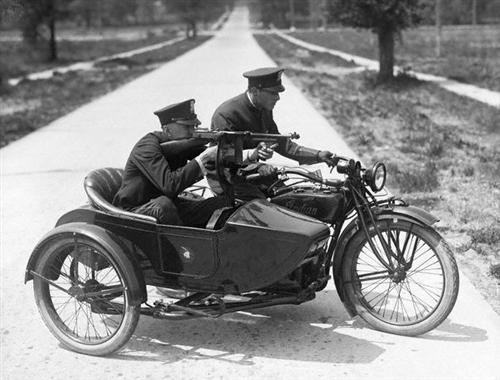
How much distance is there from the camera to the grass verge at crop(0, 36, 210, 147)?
1542 cm

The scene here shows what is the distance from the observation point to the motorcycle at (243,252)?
4305 mm

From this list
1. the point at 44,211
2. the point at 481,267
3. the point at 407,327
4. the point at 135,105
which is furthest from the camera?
the point at 135,105

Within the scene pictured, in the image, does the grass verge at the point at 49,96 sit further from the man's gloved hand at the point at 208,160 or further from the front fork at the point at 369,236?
the front fork at the point at 369,236

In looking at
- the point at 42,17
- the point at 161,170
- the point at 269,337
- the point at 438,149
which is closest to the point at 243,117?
the point at 161,170

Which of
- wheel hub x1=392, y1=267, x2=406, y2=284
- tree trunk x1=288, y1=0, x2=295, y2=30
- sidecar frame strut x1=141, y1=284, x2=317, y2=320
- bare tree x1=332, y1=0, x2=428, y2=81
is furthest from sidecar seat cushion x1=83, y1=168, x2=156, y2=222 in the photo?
tree trunk x1=288, y1=0, x2=295, y2=30

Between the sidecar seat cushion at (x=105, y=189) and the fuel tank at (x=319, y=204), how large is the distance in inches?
31.4

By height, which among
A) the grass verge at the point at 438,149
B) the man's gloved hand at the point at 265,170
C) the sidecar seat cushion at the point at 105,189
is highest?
the man's gloved hand at the point at 265,170

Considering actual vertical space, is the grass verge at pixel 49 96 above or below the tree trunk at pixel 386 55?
below

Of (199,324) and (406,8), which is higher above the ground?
(406,8)

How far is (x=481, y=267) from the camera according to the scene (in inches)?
228

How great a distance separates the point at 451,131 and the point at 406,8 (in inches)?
333

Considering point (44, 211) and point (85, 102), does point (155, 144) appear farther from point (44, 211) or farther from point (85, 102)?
point (85, 102)

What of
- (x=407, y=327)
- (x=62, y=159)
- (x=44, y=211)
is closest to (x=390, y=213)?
(x=407, y=327)

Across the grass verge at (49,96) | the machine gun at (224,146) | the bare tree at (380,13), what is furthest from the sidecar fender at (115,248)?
the bare tree at (380,13)
